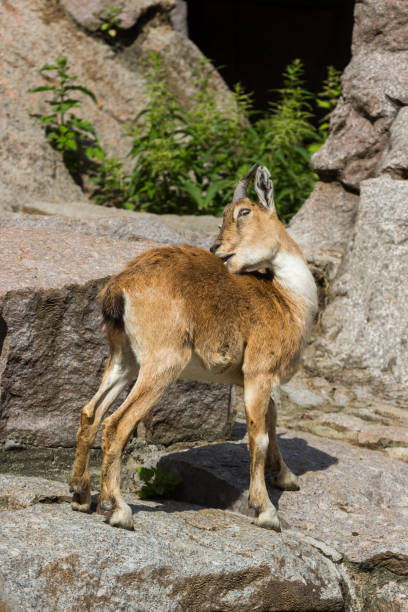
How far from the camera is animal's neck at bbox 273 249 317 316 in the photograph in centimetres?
481

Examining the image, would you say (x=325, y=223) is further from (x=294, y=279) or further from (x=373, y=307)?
(x=294, y=279)

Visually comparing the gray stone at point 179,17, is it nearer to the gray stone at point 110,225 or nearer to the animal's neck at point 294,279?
the gray stone at point 110,225

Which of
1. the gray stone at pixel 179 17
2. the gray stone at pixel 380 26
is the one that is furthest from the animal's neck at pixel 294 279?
the gray stone at pixel 179 17

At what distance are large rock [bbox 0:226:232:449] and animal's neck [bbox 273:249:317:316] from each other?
1.15 metres

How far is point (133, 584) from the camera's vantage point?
359 centimetres

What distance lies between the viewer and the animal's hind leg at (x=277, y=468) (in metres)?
4.91

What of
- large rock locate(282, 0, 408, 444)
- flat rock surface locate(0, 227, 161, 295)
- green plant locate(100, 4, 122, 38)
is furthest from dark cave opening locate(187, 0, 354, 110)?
flat rock surface locate(0, 227, 161, 295)

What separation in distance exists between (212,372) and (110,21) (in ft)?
25.9

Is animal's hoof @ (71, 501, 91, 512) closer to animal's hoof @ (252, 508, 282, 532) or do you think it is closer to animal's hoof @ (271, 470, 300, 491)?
animal's hoof @ (252, 508, 282, 532)

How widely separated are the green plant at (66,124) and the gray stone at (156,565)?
6468 millimetres

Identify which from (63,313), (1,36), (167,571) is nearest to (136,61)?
(1,36)

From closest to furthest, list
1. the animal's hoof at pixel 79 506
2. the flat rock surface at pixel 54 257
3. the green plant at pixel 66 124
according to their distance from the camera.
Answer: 1. the animal's hoof at pixel 79 506
2. the flat rock surface at pixel 54 257
3. the green plant at pixel 66 124

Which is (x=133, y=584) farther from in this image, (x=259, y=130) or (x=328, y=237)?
(x=259, y=130)

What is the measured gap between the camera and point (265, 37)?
1506 cm
